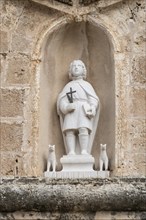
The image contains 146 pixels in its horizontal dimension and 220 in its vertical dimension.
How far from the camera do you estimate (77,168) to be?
4098 millimetres

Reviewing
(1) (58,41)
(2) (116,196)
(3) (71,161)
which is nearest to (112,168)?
(3) (71,161)

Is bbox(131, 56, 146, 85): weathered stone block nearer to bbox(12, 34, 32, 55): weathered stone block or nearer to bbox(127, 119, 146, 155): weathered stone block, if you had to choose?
bbox(127, 119, 146, 155): weathered stone block

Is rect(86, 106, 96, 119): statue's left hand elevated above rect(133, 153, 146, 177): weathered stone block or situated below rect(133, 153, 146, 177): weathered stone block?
above

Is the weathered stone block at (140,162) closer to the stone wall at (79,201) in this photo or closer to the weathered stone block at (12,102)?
the stone wall at (79,201)

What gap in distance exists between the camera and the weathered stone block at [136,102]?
4.27m

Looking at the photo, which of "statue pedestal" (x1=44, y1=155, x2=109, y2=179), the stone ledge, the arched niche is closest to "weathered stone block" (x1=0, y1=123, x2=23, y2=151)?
the arched niche

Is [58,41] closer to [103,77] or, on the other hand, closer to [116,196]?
[103,77]

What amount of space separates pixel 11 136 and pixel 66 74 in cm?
58

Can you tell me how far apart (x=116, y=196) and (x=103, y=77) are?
109 centimetres

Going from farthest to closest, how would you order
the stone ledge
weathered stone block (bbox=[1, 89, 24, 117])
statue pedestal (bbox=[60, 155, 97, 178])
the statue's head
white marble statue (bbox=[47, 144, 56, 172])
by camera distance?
the statue's head
weathered stone block (bbox=[1, 89, 24, 117])
white marble statue (bbox=[47, 144, 56, 172])
statue pedestal (bbox=[60, 155, 97, 178])
the stone ledge

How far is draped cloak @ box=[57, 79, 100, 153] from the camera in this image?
422 centimetres

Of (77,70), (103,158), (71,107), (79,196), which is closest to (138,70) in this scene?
(77,70)

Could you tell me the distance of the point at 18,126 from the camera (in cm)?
427

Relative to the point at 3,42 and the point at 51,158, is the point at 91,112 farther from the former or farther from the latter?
the point at 3,42
